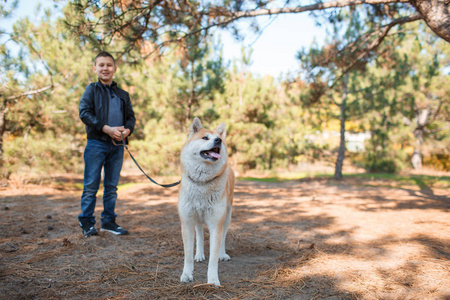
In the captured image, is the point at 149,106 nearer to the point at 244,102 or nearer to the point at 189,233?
the point at 244,102

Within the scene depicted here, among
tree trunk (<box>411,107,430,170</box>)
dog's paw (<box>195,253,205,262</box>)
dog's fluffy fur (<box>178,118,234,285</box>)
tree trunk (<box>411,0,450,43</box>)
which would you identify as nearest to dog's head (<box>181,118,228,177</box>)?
dog's fluffy fur (<box>178,118,234,285</box>)

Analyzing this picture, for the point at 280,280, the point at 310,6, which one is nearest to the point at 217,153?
the point at 280,280

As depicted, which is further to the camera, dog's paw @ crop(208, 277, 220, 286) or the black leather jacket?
the black leather jacket

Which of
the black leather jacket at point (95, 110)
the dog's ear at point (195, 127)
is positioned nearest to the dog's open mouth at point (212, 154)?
the dog's ear at point (195, 127)

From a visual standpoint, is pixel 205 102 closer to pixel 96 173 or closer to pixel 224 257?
pixel 96 173

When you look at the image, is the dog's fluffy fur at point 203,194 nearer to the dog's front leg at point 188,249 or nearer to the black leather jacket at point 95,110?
the dog's front leg at point 188,249

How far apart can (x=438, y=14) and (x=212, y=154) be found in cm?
333

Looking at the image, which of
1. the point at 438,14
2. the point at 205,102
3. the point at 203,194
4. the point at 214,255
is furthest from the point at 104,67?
the point at 205,102

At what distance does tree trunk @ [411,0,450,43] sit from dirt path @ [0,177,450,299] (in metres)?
2.56

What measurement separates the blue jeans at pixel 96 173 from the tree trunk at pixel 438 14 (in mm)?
4255

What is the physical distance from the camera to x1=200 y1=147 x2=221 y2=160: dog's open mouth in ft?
7.73

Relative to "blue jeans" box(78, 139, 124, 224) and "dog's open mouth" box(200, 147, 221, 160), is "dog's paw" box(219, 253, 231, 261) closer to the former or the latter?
"dog's open mouth" box(200, 147, 221, 160)

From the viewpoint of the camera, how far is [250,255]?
3105 millimetres

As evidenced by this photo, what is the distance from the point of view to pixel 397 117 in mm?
14383
